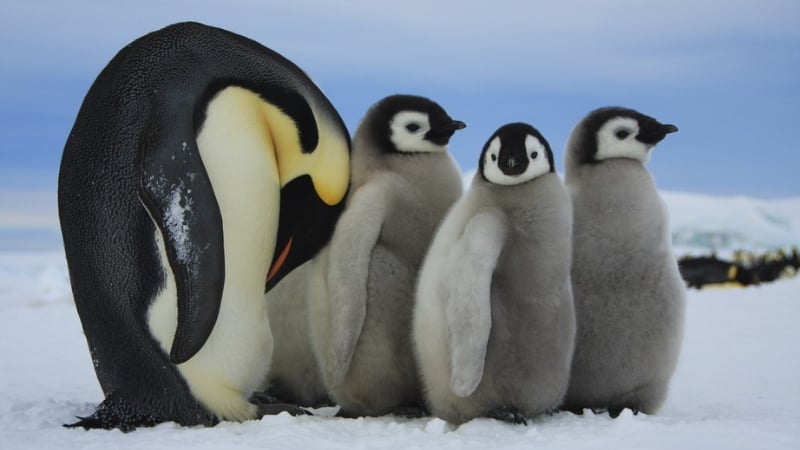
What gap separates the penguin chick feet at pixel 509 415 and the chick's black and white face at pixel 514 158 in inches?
31.7

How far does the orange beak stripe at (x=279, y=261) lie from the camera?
3500 mm

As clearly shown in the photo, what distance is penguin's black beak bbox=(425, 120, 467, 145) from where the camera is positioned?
11.3ft

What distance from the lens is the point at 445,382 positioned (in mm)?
3074

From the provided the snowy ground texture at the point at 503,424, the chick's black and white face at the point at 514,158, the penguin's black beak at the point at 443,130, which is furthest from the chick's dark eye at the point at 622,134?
the snowy ground texture at the point at 503,424

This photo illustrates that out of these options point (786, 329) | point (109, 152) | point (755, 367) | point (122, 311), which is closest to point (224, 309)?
point (122, 311)

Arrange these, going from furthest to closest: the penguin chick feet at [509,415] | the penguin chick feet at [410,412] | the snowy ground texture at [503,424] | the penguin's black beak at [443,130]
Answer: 1. the penguin's black beak at [443,130]
2. the penguin chick feet at [410,412]
3. the penguin chick feet at [509,415]
4. the snowy ground texture at [503,424]

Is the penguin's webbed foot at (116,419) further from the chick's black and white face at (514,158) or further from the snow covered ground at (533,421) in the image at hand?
the chick's black and white face at (514,158)

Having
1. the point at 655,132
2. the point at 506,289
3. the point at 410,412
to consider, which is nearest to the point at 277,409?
the point at 410,412

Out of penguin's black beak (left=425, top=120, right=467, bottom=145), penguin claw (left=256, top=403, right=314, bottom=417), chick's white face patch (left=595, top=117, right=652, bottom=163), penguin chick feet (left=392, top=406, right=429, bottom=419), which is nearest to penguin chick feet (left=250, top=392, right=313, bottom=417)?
penguin claw (left=256, top=403, right=314, bottom=417)

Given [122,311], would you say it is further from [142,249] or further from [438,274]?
[438,274]

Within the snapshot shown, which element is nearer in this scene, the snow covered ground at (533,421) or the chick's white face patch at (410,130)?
the snow covered ground at (533,421)

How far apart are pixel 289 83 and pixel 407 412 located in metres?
1.33

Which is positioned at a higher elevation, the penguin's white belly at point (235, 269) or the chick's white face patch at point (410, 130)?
the chick's white face patch at point (410, 130)

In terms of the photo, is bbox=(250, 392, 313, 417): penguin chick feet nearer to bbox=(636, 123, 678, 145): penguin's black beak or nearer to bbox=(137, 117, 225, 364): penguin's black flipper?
bbox=(137, 117, 225, 364): penguin's black flipper
